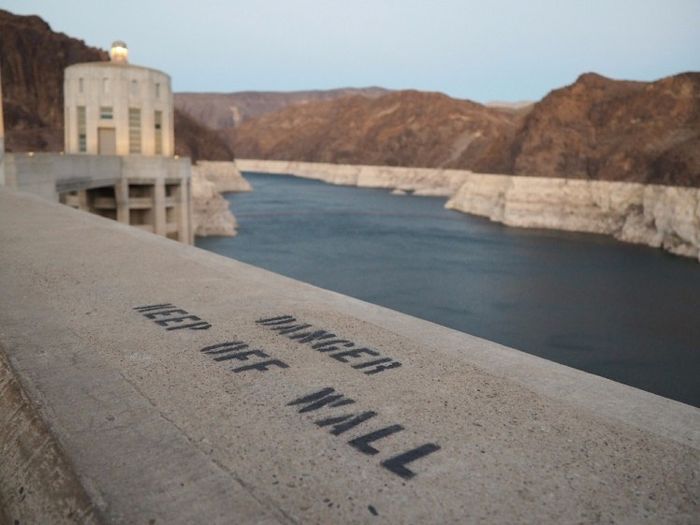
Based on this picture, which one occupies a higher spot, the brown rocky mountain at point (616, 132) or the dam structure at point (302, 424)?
the brown rocky mountain at point (616, 132)

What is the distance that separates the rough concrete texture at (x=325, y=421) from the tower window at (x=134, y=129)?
29.1 m

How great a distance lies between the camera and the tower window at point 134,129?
114ft

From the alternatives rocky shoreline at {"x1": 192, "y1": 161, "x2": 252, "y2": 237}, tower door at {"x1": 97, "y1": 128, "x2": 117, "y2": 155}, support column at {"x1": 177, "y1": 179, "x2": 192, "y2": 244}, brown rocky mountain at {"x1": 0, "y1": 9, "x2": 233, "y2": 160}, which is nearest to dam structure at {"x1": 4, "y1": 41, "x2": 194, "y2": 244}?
tower door at {"x1": 97, "y1": 128, "x2": 117, "y2": 155}

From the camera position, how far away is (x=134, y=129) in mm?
34906

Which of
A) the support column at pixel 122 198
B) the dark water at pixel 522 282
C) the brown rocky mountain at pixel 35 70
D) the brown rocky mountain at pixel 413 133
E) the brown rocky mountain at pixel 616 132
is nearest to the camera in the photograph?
the dark water at pixel 522 282

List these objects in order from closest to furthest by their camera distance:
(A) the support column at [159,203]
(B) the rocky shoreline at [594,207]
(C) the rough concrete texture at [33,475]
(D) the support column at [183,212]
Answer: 1. (C) the rough concrete texture at [33,475]
2. (A) the support column at [159,203]
3. (D) the support column at [183,212]
4. (B) the rocky shoreline at [594,207]

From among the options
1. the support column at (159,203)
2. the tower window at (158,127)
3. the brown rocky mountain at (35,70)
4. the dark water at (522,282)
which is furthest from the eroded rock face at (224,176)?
the support column at (159,203)

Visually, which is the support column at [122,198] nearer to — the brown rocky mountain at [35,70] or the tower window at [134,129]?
the tower window at [134,129]

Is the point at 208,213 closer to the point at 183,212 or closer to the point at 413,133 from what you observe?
the point at 183,212

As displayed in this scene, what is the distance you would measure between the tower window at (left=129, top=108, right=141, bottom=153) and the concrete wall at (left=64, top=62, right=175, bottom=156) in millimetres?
193

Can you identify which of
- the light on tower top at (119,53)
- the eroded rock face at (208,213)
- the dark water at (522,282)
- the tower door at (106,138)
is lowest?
the dark water at (522,282)

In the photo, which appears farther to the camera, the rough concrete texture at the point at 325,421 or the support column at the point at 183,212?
the support column at the point at 183,212

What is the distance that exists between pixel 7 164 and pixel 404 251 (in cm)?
2915

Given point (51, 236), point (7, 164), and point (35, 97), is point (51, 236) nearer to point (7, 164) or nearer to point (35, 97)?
point (7, 164)
